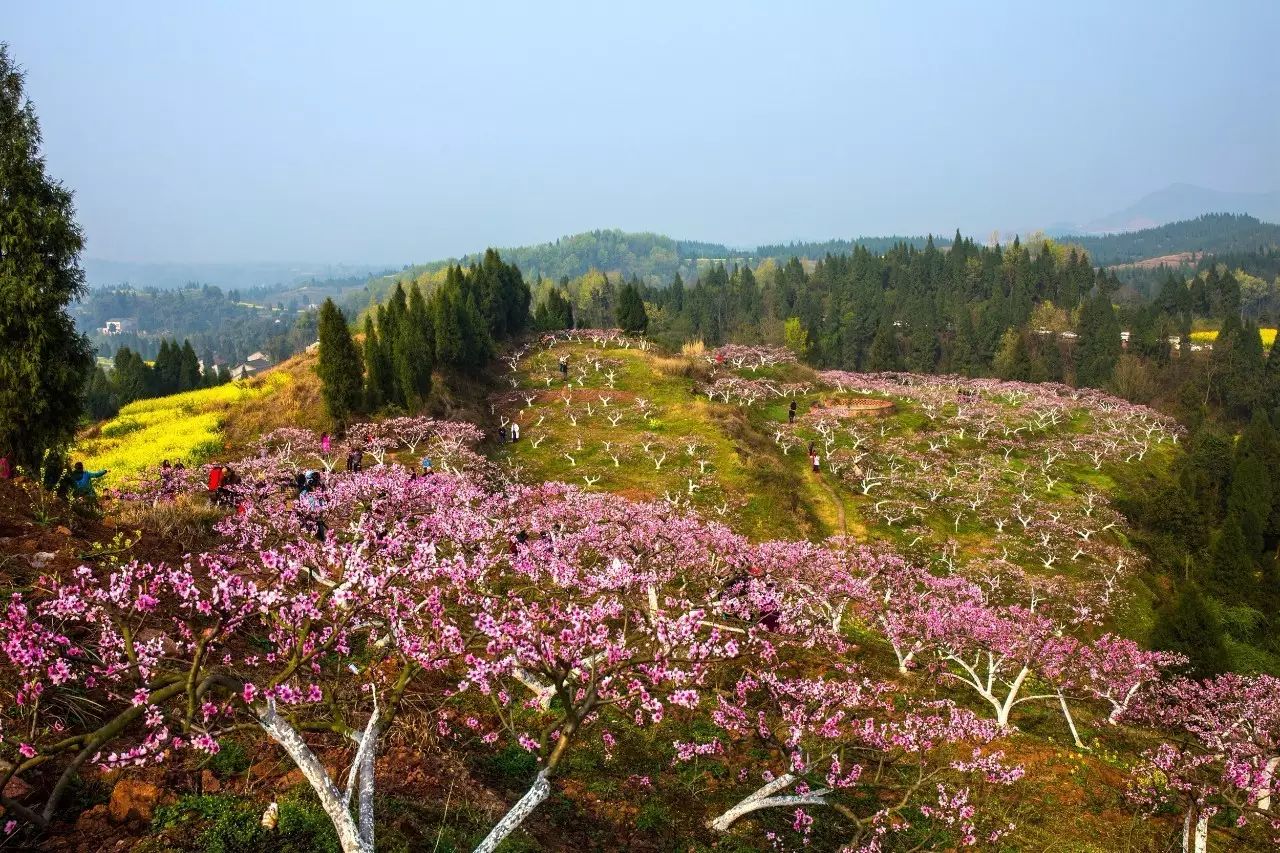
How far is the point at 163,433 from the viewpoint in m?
33.5

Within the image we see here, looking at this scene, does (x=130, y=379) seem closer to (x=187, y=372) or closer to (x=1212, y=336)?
(x=187, y=372)

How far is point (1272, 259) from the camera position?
632 feet

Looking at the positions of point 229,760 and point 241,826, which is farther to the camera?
point 229,760

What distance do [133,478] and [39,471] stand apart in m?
9.35

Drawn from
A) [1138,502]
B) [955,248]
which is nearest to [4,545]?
[1138,502]

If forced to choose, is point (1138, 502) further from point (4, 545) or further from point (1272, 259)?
point (1272, 259)

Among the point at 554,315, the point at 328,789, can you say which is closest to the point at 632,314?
the point at 554,315

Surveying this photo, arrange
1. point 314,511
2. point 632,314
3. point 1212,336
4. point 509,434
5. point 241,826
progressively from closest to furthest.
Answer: point 241,826 < point 314,511 < point 509,434 < point 632,314 < point 1212,336

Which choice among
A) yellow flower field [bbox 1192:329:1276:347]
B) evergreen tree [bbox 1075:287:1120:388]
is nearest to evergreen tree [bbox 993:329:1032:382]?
evergreen tree [bbox 1075:287:1120:388]

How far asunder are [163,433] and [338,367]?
8.97 m

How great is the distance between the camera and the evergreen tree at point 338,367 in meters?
34.6

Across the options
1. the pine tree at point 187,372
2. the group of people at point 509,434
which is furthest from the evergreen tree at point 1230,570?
the pine tree at point 187,372

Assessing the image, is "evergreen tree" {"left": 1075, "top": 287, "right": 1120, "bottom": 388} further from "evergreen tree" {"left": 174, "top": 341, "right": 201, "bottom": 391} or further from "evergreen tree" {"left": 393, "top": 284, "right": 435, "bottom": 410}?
"evergreen tree" {"left": 174, "top": 341, "right": 201, "bottom": 391}

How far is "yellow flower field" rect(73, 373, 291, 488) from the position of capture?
2858 cm
